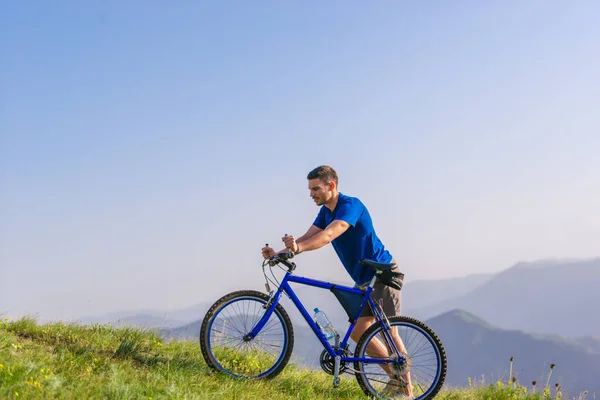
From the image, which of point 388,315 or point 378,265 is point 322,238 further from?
point 388,315

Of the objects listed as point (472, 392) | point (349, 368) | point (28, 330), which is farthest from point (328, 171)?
point (28, 330)

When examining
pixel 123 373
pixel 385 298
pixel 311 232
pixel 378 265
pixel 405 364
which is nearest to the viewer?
pixel 123 373

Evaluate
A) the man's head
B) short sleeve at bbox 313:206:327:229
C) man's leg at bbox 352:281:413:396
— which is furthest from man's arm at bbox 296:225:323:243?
man's leg at bbox 352:281:413:396

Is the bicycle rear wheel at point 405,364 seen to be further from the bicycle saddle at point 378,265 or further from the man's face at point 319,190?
the man's face at point 319,190

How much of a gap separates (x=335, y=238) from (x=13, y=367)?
359 centimetres

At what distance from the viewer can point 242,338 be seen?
21.6 ft

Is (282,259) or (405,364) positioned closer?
(282,259)

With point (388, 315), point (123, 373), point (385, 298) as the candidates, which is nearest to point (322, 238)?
point (385, 298)

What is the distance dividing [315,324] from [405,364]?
1187 millimetres

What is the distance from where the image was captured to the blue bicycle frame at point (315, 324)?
6609 mm

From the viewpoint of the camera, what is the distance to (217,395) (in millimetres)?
5586

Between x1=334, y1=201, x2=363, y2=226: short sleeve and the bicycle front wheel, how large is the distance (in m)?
1.25

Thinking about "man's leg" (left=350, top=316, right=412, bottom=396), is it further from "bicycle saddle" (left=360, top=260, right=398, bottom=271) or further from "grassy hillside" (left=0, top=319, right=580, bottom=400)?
"bicycle saddle" (left=360, top=260, right=398, bottom=271)

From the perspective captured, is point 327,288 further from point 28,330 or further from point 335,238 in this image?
point 28,330
